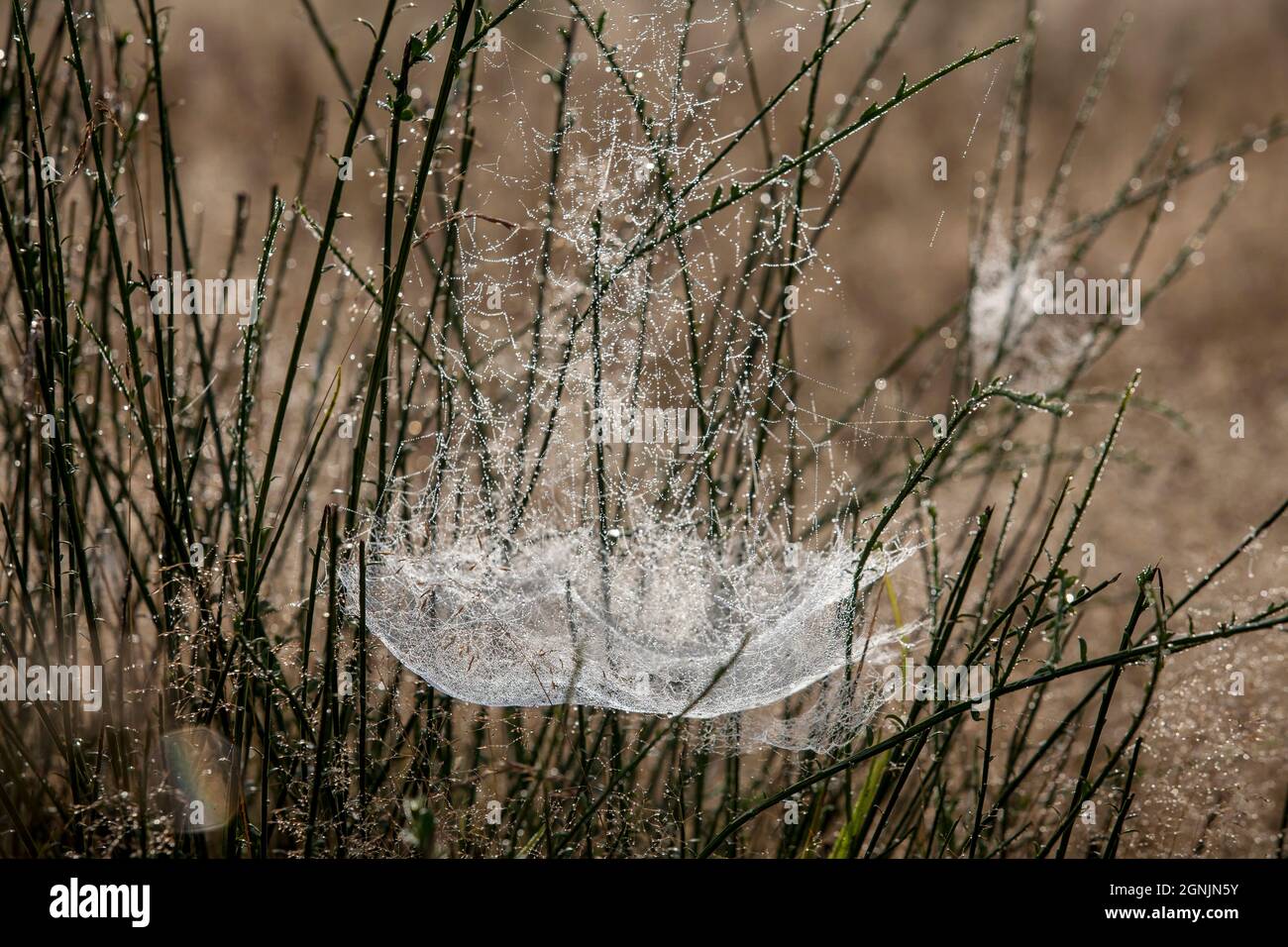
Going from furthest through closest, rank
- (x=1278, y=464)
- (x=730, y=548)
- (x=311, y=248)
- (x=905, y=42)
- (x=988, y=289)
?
1. (x=905, y=42)
2. (x=311, y=248)
3. (x=1278, y=464)
4. (x=988, y=289)
5. (x=730, y=548)

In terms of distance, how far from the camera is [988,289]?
2.96 metres

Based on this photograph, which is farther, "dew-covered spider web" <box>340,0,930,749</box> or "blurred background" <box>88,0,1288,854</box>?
"blurred background" <box>88,0,1288,854</box>

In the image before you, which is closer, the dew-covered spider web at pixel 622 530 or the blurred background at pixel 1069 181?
the dew-covered spider web at pixel 622 530

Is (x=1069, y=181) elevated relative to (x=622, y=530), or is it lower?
elevated

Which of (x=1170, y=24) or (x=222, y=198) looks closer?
(x=222, y=198)

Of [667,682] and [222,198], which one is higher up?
[222,198]

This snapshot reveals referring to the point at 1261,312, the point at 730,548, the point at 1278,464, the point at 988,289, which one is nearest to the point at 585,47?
the point at 988,289

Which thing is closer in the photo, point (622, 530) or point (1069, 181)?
point (622, 530)

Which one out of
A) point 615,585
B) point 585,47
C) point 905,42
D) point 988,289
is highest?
point 905,42

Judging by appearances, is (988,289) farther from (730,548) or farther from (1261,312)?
(1261,312)
